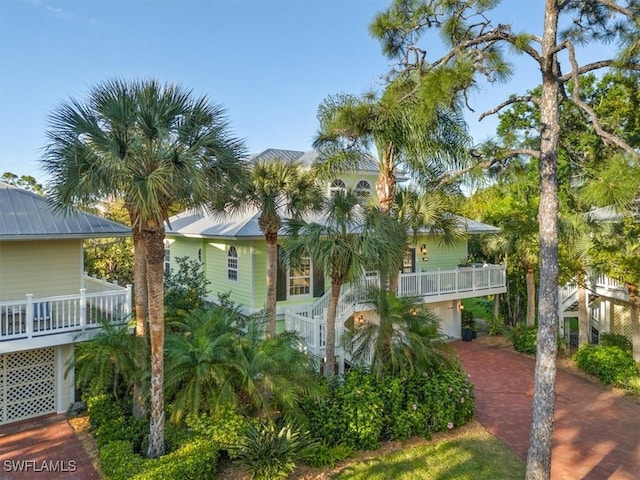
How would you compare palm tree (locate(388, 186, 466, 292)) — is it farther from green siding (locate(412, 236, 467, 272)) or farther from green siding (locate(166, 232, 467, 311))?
green siding (locate(412, 236, 467, 272))

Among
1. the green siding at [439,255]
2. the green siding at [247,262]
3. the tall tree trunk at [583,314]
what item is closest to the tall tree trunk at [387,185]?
the green siding at [247,262]

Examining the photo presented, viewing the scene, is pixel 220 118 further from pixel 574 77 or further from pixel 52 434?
pixel 52 434

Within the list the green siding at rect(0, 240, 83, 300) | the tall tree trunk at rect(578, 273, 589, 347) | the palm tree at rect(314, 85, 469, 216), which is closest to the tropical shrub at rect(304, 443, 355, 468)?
the palm tree at rect(314, 85, 469, 216)

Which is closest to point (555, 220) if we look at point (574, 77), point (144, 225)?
point (574, 77)

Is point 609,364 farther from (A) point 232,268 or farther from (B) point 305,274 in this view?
(A) point 232,268

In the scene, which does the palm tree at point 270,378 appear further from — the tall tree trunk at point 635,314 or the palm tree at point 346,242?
the tall tree trunk at point 635,314

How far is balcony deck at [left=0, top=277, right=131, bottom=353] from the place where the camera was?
9148 mm

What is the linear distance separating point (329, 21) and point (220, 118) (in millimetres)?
9469

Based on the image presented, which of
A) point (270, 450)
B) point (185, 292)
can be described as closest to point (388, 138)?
point (270, 450)

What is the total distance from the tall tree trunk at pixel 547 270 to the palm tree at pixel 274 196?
560cm

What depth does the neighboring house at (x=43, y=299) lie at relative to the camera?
973cm

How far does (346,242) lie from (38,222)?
25.9 feet

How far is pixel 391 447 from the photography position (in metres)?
8.77

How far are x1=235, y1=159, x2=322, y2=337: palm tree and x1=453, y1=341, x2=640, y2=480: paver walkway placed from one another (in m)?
6.57
